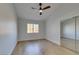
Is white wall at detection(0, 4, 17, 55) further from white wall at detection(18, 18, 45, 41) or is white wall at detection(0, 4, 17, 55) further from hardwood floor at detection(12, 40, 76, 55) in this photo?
white wall at detection(18, 18, 45, 41)

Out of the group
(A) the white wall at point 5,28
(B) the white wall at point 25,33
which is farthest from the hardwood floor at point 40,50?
(B) the white wall at point 25,33

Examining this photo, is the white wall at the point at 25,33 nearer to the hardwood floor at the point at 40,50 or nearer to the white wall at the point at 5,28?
the hardwood floor at the point at 40,50

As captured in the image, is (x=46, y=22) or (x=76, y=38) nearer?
(x=76, y=38)

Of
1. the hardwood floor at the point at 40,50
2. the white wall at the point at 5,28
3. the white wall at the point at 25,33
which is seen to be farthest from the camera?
the white wall at the point at 25,33

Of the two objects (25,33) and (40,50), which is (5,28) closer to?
(40,50)

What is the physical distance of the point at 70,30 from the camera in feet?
13.1

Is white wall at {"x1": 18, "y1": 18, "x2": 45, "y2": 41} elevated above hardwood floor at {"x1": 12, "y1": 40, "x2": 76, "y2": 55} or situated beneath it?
elevated above

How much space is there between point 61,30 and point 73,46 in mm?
1199

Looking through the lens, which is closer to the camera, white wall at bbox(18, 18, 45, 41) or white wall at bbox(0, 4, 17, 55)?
white wall at bbox(0, 4, 17, 55)

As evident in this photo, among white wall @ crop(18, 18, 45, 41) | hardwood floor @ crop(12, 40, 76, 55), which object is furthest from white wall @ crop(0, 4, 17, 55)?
white wall @ crop(18, 18, 45, 41)

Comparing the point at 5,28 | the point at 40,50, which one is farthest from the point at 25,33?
the point at 5,28

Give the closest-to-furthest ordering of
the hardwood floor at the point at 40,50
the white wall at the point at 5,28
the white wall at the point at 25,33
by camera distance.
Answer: the white wall at the point at 5,28
the hardwood floor at the point at 40,50
the white wall at the point at 25,33
